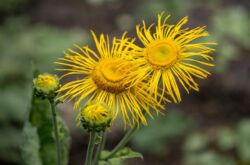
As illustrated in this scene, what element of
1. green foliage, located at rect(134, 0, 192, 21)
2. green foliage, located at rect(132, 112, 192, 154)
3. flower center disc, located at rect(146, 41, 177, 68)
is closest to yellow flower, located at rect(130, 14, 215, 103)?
flower center disc, located at rect(146, 41, 177, 68)

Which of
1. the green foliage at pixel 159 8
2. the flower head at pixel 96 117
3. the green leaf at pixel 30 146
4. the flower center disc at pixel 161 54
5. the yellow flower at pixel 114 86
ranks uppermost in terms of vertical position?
the green foliage at pixel 159 8

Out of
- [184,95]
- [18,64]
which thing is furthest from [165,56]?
[184,95]

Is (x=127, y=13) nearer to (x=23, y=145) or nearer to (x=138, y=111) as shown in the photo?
(x=23, y=145)

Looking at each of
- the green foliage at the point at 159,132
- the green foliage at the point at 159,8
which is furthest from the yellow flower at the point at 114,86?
the green foliage at the point at 159,8

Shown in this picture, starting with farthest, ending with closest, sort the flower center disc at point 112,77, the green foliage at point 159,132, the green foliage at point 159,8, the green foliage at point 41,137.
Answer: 1. the green foliage at point 159,8
2. the green foliage at point 159,132
3. the green foliage at point 41,137
4. the flower center disc at point 112,77

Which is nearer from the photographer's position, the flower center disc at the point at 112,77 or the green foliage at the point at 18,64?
the flower center disc at the point at 112,77

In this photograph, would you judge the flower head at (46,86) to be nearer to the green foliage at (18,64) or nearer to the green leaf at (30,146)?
the green leaf at (30,146)

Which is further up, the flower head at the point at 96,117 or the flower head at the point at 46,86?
the flower head at the point at 46,86
